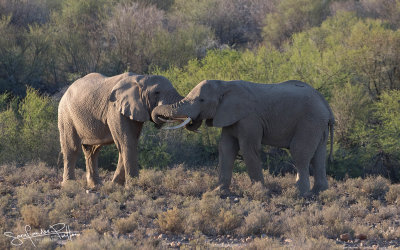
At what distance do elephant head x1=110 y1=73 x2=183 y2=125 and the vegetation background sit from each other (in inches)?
55.7

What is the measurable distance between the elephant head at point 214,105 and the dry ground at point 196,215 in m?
1.33

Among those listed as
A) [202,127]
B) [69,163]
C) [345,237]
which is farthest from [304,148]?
[202,127]

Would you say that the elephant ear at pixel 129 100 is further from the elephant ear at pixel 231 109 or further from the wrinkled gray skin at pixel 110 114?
the elephant ear at pixel 231 109

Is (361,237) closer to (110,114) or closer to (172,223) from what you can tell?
(172,223)

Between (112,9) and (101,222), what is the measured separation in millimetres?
26916

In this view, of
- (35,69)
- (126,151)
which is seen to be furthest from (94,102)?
(35,69)

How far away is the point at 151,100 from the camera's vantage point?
12.0m

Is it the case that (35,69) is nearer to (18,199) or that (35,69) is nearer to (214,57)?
(214,57)

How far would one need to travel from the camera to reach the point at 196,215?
9.82 metres

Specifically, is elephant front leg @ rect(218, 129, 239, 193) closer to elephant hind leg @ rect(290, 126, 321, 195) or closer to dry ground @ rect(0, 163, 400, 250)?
dry ground @ rect(0, 163, 400, 250)

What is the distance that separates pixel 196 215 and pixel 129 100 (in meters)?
3.06
